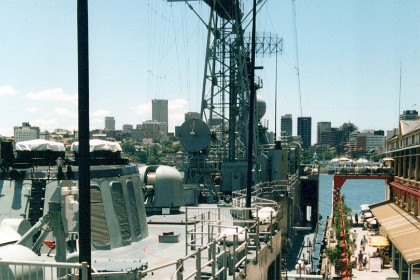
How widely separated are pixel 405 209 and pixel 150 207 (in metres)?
18.7

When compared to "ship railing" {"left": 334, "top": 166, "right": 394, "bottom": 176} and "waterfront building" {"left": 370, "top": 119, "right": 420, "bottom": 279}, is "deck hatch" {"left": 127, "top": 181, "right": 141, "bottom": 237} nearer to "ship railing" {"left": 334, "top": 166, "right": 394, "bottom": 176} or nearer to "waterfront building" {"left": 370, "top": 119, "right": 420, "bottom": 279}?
"waterfront building" {"left": 370, "top": 119, "right": 420, "bottom": 279}

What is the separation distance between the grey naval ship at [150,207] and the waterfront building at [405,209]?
5546 mm

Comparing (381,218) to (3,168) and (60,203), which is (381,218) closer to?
(3,168)

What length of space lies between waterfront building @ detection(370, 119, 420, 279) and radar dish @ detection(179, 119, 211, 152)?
472 inches

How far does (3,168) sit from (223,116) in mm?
22791

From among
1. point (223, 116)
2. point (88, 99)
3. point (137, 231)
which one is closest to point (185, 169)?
point (223, 116)

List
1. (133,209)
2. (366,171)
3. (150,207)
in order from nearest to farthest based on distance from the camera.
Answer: (133,209)
(150,207)
(366,171)

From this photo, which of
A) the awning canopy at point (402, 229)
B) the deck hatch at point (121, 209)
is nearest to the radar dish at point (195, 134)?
the awning canopy at point (402, 229)

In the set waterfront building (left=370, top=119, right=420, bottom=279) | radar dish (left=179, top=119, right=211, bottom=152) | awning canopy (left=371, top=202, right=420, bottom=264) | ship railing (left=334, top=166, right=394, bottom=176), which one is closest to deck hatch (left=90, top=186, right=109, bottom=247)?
awning canopy (left=371, top=202, right=420, bottom=264)

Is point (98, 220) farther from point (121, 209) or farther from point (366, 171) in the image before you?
point (366, 171)

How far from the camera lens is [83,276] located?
202 inches

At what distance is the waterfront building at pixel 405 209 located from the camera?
23.2 m

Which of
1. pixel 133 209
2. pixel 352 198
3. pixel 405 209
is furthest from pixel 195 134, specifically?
pixel 352 198

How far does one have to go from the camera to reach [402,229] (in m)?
26.9
